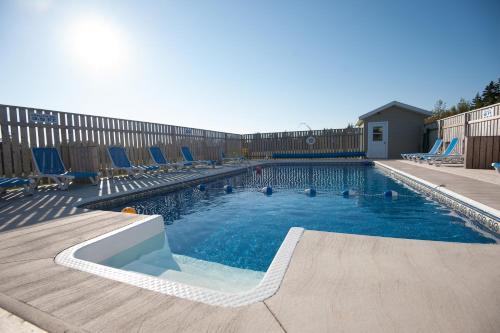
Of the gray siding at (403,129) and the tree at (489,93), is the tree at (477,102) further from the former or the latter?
the gray siding at (403,129)

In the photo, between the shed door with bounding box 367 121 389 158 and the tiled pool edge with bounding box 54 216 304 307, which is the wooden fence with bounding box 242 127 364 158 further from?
the tiled pool edge with bounding box 54 216 304 307

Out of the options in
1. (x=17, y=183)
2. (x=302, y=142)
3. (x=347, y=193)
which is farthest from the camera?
(x=302, y=142)

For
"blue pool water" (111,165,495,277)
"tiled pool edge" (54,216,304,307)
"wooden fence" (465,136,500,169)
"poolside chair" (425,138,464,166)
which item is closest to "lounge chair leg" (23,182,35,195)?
"blue pool water" (111,165,495,277)

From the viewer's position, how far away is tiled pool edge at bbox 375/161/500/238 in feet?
10.7

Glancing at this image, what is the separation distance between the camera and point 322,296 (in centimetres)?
136

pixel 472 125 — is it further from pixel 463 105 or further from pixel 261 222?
pixel 463 105

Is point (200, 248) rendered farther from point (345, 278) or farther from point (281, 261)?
point (345, 278)

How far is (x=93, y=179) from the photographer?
7.03m

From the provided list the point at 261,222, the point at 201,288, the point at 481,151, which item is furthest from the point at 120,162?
the point at 481,151

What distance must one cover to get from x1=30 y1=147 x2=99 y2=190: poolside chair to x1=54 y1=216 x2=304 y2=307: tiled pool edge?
495 centimetres

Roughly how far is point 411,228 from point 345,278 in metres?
2.94

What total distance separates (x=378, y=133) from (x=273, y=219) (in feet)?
44.6

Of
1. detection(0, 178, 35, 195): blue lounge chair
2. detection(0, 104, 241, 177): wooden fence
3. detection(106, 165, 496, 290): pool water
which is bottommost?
detection(106, 165, 496, 290): pool water

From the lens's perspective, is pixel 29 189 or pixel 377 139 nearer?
pixel 29 189
